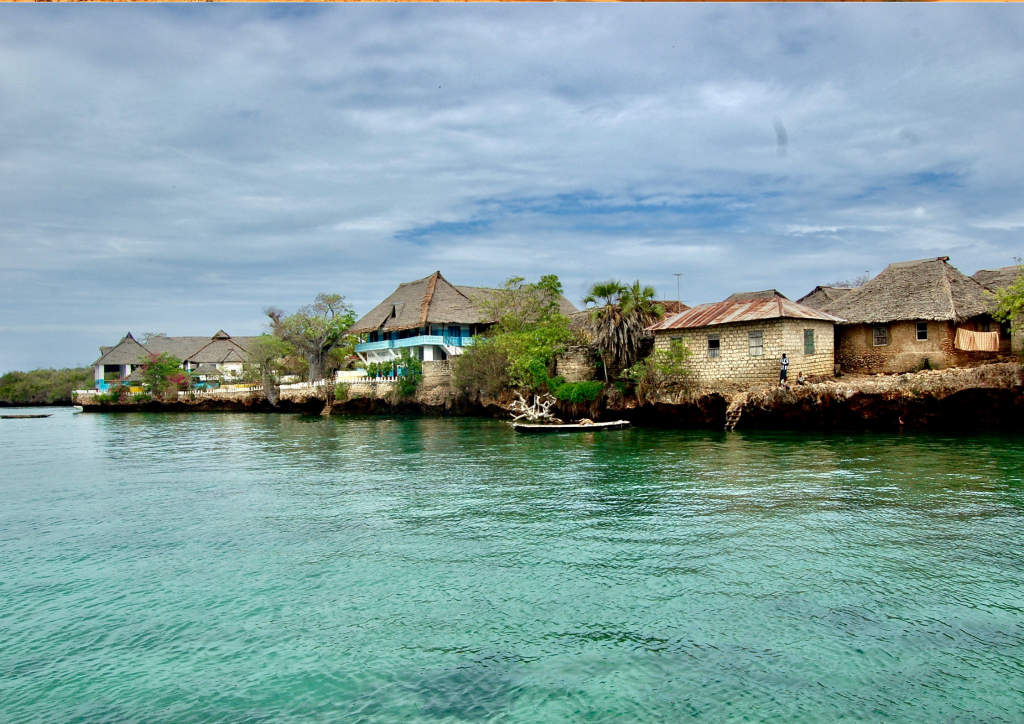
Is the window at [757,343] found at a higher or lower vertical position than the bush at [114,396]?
higher

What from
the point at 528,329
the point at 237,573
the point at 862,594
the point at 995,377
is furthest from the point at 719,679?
the point at 528,329

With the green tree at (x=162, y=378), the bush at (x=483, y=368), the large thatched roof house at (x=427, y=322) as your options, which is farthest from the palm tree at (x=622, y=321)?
the green tree at (x=162, y=378)

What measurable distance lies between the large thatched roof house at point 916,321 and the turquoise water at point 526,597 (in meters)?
11.9

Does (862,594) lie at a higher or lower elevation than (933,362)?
lower

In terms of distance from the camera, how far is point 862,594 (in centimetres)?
1088

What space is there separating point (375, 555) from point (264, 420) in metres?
41.5

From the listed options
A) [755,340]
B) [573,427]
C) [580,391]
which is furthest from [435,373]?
[755,340]

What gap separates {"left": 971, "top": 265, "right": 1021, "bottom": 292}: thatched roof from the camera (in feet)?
122

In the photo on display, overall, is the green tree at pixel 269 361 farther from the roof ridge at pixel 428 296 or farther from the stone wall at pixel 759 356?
the stone wall at pixel 759 356

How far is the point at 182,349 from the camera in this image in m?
85.5

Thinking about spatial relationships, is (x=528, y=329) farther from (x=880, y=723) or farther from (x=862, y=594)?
(x=880, y=723)

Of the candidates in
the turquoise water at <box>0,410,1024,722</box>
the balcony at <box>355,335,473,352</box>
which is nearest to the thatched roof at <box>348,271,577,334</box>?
the balcony at <box>355,335,473,352</box>

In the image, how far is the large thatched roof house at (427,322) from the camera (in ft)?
184

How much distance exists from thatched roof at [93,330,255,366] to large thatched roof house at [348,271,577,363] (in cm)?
2879
